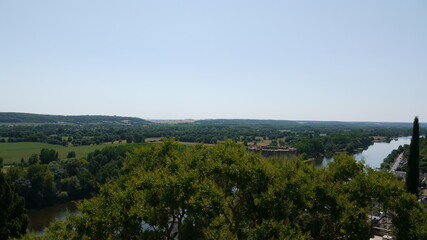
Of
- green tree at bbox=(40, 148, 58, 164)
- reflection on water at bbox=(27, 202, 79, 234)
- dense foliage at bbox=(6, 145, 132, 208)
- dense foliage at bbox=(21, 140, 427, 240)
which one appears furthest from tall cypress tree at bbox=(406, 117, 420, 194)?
green tree at bbox=(40, 148, 58, 164)

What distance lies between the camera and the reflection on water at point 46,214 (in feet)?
112

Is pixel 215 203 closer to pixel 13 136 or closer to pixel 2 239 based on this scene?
pixel 2 239

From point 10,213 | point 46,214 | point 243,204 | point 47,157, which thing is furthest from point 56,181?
point 243,204

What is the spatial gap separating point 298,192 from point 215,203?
4.49m

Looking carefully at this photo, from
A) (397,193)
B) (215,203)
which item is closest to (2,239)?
(215,203)

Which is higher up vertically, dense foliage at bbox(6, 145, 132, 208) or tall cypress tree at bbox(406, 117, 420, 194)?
tall cypress tree at bbox(406, 117, 420, 194)

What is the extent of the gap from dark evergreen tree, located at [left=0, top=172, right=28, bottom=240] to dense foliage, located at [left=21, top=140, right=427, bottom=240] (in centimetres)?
848

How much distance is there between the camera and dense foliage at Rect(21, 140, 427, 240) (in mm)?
12297

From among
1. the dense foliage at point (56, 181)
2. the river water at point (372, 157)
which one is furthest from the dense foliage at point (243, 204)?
the river water at point (372, 157)

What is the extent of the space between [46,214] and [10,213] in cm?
1922

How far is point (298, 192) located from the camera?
14.2m

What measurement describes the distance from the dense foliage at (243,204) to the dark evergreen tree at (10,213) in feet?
27.8

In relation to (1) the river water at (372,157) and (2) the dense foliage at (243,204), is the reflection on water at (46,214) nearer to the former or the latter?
(2) the dense foliage at (243,204)

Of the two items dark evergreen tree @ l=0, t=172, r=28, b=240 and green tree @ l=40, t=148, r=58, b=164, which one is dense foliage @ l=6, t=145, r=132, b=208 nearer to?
green tree @ l=40, t=148, r=58, b=164
